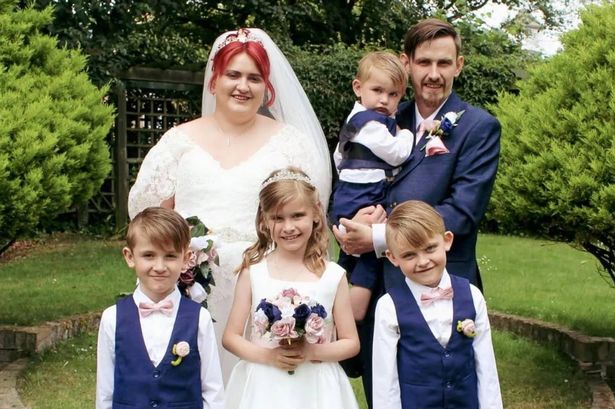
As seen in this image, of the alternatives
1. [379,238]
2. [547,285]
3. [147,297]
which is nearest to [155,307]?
[147,297]

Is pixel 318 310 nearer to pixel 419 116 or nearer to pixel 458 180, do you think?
pixel 458 180

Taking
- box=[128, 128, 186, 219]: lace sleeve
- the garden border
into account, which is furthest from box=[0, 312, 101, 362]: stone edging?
box=[128, 128, 186, 219]: lace sleeve

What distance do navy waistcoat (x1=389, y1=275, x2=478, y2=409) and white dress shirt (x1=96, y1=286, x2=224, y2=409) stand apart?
29.7 inches

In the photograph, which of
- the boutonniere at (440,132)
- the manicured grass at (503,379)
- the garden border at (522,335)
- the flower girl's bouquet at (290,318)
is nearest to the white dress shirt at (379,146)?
the boutonniere at (440,132)

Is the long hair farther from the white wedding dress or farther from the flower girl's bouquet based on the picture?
the flower girl's bouquet

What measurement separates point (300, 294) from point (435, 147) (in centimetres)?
85

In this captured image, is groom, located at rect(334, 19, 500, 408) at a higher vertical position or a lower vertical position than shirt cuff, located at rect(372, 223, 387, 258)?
higher

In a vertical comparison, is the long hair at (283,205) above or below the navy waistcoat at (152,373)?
above

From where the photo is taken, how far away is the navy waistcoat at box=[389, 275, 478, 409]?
11.3ft

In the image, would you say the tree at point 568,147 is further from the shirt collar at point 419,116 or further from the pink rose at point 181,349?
the pink rose at point 181,349

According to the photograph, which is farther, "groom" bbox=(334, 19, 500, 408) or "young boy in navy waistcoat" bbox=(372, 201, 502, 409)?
"groom" bbox=(334, 19, 500, 408)

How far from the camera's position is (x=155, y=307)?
3486 millimetres

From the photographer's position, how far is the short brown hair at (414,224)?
3408 millimetres

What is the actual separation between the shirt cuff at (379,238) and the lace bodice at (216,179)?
0.67m
